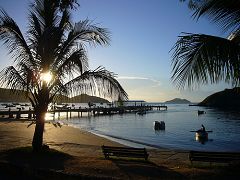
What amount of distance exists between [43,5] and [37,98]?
4.21 metres

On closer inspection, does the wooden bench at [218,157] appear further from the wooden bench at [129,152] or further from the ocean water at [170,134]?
the ocean water at [170,134]

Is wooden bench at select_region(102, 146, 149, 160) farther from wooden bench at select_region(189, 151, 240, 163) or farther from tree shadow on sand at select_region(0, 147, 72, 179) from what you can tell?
wooden bench at select_region(189, 151, 240, 163)

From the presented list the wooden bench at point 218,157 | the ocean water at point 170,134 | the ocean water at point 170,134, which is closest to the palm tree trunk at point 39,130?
the wooden bench at point 218,157

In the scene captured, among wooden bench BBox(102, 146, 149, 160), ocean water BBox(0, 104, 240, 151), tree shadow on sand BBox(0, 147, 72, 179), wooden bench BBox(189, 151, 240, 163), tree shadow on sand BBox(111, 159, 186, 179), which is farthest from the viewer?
ocean water BBox(0, 104, 240, 151)

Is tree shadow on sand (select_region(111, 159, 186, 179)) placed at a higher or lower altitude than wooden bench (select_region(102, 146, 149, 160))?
lower

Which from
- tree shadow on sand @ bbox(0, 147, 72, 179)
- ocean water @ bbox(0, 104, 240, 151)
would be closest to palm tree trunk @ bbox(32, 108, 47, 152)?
tree shadow on sand @ bbox(0, 147, 72, 179)

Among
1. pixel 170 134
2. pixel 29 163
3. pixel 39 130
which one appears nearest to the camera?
pixel 29 163

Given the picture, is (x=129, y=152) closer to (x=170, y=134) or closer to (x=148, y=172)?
(x=148, y=172)

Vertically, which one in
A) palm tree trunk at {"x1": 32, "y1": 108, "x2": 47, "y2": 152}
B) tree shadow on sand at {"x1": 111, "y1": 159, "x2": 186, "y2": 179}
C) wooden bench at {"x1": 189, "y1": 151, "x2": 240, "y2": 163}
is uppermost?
palm tree trunk at {"x1": 32, "y1": 108, "x2": 47, "y2": 152}

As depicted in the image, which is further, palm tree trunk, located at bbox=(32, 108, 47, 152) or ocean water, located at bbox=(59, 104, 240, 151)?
ocean water, located at bbox=(59, 104, 240, 151)

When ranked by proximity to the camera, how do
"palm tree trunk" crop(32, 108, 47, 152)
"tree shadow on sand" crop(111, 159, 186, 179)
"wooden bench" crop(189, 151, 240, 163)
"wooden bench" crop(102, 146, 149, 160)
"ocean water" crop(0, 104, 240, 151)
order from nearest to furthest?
"tree shadow on sand" crop(111, 159, 186, 179), "wooden bench" crop(189, 151, 240, 163), "wooden bench" crop(102, 146, 149, 160), "palm tree trunk" crop(32, 108, 47, 152), "ocean water" crop(0, 104, 240, 151)

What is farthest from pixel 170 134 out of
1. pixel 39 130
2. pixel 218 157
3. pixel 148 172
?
pixel 148 172

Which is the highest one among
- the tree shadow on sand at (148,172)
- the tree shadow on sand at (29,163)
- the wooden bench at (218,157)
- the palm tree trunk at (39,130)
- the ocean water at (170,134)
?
the palm tree trunk at (39,130)

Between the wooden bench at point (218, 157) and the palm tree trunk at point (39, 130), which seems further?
the palm tree trunk at point (39, 130)
